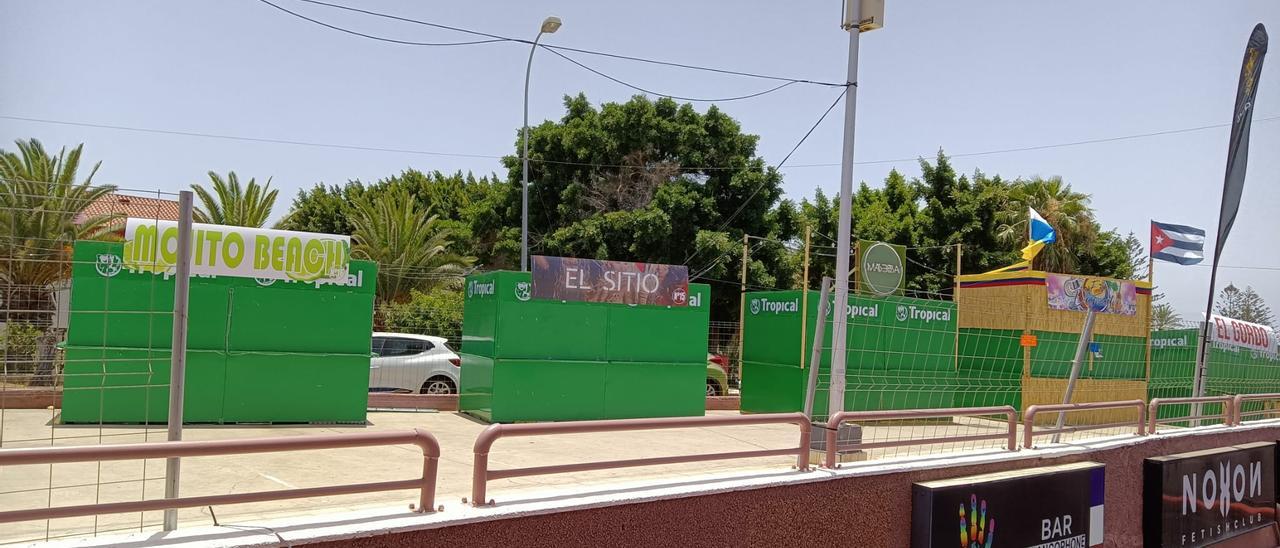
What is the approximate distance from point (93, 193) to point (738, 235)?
25.5 m

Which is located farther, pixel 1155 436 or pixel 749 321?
pixel 749 321

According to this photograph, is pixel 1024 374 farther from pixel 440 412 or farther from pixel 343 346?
pixel 343 346

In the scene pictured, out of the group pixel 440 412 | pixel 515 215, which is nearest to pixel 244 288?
pixel 440 412

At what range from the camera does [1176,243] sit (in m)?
12.1

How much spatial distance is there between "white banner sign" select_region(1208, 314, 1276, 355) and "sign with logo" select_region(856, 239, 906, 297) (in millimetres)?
4418

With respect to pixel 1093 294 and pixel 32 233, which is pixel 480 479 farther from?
pixel 1093 294

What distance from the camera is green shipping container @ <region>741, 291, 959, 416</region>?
12812 millimetres

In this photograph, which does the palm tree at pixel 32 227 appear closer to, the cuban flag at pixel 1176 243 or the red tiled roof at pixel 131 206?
the red tiled roof at pixel 131 206

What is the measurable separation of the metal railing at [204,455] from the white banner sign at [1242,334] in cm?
1258

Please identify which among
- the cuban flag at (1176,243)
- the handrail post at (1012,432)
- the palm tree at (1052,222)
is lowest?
the handrail post at (1012,432)

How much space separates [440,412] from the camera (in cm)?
1345

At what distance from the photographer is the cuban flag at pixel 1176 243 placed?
1195 centimetres

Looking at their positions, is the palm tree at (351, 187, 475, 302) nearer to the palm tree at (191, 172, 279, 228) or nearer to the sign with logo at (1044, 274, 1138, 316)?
the palm tree at (191, 172, 279, 228)

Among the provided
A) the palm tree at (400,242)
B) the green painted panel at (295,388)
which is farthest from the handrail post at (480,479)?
the palm tree at (400,242)
